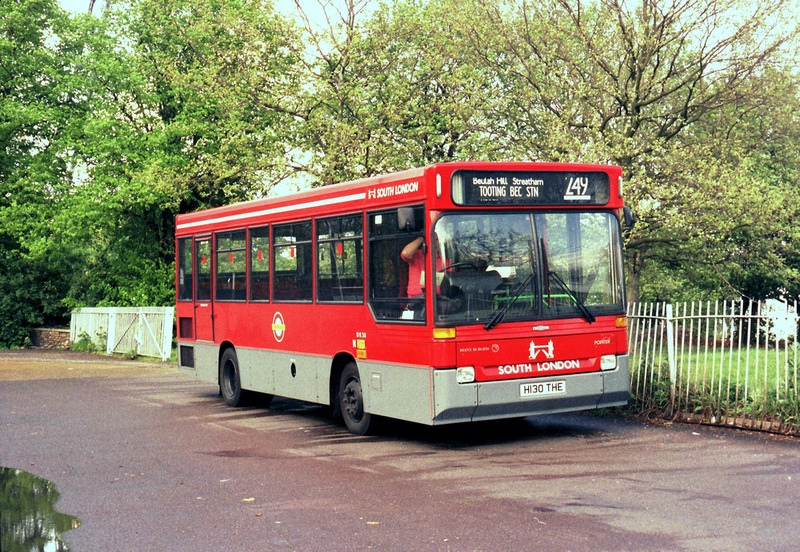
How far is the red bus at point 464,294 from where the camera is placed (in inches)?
410

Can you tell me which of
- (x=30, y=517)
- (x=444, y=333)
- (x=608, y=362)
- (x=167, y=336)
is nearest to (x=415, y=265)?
(x=444, y=333)

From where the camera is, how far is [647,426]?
39.2 ft

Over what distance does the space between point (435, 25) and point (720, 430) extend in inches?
814

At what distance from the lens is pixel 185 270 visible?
17625mm

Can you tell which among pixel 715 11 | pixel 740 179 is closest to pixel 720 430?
pixel 740 179

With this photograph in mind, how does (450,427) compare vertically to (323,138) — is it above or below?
below

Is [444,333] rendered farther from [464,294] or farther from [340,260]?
[340,260]

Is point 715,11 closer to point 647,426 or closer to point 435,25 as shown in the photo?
point 435,25

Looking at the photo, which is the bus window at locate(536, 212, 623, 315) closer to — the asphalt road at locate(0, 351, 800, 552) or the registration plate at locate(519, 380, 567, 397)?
the registration plate at locate(519, 380, 567, 397)

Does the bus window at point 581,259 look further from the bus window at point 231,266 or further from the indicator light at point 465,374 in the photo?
the bus window at point 231,266

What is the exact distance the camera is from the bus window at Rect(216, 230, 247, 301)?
596 inches

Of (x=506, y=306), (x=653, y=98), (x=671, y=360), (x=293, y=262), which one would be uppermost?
(x=653, y=98)

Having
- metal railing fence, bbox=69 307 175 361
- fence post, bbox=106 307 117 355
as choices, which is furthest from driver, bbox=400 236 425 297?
fence post, bbox=106 307 117 355

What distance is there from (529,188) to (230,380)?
6.95m
